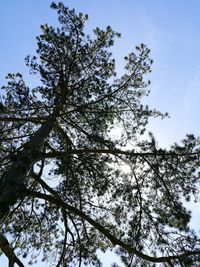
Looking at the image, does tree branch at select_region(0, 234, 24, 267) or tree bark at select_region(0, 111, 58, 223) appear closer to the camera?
tree bark at select_region(0, 111, 58, 223)

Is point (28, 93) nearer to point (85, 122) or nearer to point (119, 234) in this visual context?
point (85, 122)

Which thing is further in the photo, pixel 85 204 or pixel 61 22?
pixel 61 22

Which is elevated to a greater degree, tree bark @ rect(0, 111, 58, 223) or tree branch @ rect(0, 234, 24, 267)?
tree bark @ rect(0, 111, 58, 223)

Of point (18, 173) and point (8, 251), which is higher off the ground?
point (18, 173)

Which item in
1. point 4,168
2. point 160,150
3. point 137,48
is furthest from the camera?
point 137,48

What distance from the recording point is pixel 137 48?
9.04m

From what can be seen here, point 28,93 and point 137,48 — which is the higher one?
point 137,48

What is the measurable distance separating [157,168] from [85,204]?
76.9 inches

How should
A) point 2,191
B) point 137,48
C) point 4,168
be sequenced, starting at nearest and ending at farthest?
point 2,191 < point 4,168 < point 137,48

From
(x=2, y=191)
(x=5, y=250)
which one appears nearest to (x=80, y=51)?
(x=2, y=191)

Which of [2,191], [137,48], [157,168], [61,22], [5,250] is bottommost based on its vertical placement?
[5,250]

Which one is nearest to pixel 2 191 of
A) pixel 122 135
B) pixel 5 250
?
pixel 5 250

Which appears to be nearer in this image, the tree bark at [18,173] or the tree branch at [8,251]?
the tree bark at [18,173]

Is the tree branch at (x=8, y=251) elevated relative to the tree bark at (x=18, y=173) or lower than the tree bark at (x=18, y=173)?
lower
